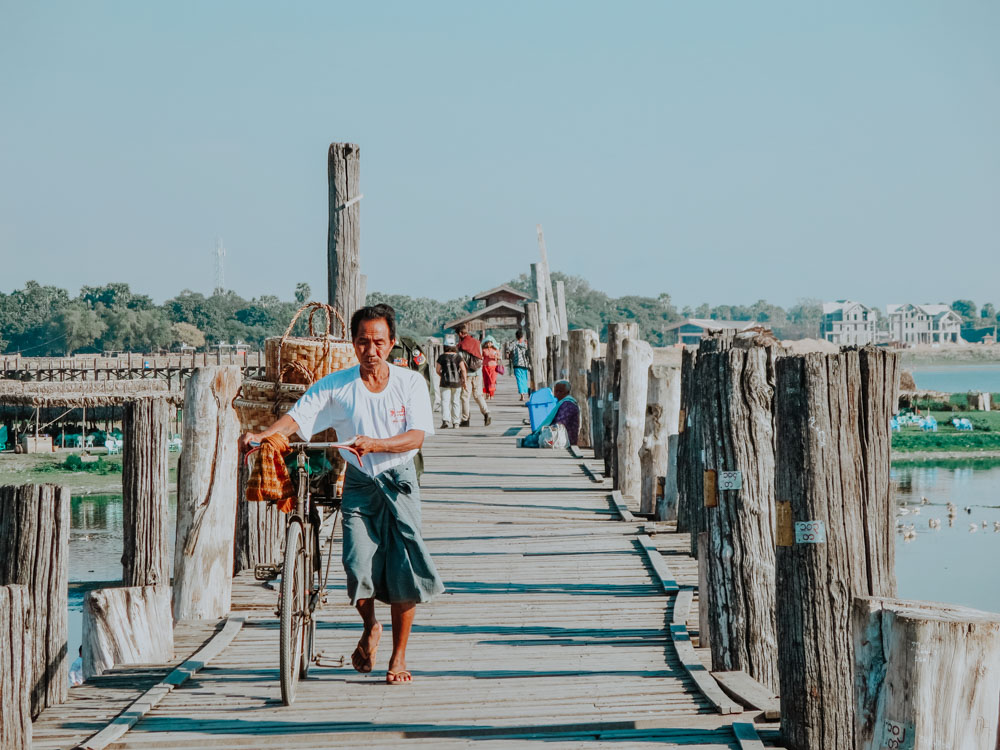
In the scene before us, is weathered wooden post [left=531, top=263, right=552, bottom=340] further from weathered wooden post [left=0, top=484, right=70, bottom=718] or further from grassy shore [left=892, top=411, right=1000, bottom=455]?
weathered wooden post [left=0, top=484, right=70, bottom=718]

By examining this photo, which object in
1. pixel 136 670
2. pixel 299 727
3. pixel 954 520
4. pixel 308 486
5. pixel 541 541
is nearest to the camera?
pixel 299 727

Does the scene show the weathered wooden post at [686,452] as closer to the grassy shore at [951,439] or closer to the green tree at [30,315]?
the grassy shore at [951,439]

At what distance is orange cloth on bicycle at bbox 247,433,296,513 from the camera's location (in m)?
4.84

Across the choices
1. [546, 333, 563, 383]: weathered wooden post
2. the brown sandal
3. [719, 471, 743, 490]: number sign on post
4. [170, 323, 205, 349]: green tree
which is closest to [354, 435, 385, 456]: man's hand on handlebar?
the brown sandal

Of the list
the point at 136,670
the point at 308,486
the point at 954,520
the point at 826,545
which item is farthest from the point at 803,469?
the point at 954,520

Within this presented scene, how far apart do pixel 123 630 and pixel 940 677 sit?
4.02m

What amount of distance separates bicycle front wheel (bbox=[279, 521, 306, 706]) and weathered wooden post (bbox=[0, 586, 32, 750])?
0.99 m

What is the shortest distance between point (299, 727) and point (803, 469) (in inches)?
87.4

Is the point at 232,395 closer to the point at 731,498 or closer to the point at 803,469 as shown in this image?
the point at 731,498

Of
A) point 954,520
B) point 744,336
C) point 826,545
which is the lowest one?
point 954,520

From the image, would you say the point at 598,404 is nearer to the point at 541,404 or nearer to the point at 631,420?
the point at 541,404

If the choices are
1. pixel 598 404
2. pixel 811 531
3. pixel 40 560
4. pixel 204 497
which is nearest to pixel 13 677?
pixel 40 560

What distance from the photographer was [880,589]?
4406mm

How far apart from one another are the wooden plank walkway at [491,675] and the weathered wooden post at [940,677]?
1.10m
